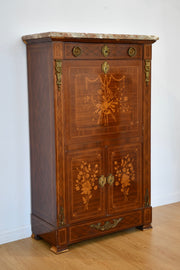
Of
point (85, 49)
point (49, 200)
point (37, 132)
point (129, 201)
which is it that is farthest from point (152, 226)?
point (85, 49)

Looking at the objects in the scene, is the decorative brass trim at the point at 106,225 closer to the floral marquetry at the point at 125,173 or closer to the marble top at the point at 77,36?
the floral marquetry at the point at 125,173

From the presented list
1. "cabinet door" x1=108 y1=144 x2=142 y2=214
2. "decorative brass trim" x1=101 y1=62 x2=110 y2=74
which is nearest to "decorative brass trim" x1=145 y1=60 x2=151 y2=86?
"decorative brass trim" x1=101 y1=62 x2=110 y2=74

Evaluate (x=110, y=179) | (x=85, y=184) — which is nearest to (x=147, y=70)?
(x=110, y=179)

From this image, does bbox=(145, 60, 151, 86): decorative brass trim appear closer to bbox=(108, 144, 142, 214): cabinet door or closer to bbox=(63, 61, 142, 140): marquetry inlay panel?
bbox=(63, 61, 142, 140): marquetry inlay panel

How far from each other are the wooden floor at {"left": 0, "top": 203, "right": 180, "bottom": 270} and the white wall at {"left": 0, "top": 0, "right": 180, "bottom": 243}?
0.28 metres

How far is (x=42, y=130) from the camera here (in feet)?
11.0

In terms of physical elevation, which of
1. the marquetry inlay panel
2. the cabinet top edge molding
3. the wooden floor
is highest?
the cabinet top edge molding

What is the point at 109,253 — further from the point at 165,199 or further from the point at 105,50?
the point at 105,50

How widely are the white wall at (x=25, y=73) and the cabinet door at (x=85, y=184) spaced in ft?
1.53

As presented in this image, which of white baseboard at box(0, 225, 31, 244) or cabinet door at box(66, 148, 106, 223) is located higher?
cabinet door at box(66, 148, 106, 223)

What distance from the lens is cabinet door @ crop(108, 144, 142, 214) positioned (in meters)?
3.53

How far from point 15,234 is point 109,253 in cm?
81

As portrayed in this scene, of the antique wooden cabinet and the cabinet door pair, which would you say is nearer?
the antique wooden cabinet

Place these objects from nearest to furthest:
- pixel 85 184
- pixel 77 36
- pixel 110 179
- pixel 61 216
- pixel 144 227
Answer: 1. pixel 77 36
2. pixel 61 216
3. pixel 85 184
4. pixel 110 179
5. pixel 144 227
